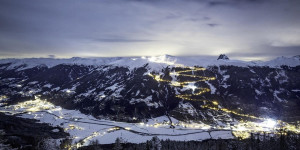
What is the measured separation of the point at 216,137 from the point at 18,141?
149 meters

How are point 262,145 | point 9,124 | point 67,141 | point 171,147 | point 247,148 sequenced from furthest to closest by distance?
point 9,124, point 67,141, point 171,147, point 262,145, point 247,148

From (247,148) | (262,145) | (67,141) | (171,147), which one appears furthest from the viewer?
(67,141)

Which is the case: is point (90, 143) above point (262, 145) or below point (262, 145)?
below

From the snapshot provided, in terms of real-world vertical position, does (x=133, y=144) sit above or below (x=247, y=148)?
below

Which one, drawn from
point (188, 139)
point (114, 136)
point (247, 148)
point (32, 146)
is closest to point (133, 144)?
point (114, 136)

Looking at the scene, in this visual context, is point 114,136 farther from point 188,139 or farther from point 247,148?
point 247,148

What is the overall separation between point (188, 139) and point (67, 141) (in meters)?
95.1

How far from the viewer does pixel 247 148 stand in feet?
446

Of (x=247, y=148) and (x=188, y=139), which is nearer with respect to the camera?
(x=247, y=148)

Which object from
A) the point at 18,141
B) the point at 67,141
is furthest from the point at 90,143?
the point at 18,141

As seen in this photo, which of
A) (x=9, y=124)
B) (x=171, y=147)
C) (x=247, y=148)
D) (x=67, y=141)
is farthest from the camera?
(x=9, y=124)

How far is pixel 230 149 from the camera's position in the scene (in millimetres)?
143125

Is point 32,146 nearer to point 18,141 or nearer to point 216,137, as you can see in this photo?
point 18,141

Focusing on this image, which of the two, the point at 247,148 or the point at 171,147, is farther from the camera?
the point at 171,147
